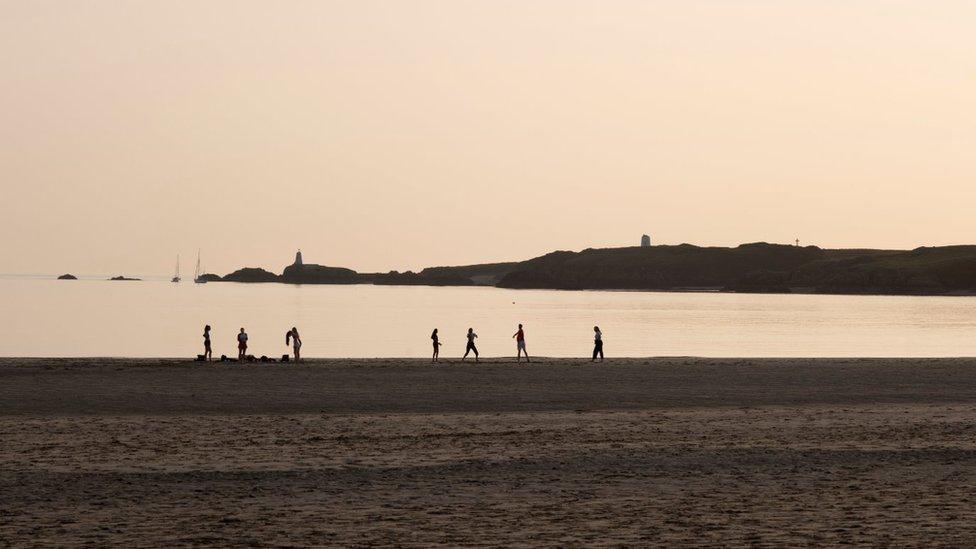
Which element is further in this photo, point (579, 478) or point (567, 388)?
point (567, 388)

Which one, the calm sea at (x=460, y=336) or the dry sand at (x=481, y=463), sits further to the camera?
the calm sea at (x=460, y=336)

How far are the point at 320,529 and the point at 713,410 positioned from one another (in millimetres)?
15293

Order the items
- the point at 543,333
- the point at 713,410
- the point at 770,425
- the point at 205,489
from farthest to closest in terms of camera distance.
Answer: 1. the point at 543,333
2. the point at 713,410
3. the point at 770,425
4. the point at 205,489

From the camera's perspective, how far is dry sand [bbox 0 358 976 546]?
12.5 meters

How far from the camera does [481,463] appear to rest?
17.4 m

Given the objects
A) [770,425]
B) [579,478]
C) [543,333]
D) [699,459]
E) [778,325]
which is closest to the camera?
[579,478]

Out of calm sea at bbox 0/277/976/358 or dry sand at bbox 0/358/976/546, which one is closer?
dry sand at bbox 0/358/976/546

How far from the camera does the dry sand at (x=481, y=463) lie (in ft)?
41.0

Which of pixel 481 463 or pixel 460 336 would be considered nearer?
pixel 481 463

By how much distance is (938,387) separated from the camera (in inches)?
1298

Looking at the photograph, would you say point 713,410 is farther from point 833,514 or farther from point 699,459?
point 833,514

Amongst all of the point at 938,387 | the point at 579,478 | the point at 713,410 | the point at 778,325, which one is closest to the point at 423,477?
the point at 579,478

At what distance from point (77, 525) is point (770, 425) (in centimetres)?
1411

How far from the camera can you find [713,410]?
26250mm
